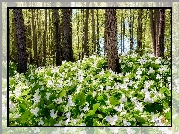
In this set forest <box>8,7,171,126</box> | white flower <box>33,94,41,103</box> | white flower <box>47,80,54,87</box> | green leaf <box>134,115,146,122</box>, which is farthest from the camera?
white flower <box>47,80,54,87</box>

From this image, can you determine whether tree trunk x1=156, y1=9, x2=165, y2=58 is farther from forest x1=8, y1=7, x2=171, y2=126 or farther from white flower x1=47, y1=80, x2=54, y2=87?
white flower x1=47, y1=80, x2=54, y2=87

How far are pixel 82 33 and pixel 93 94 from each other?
1.76ft

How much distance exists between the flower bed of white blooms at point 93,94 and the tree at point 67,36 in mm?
96

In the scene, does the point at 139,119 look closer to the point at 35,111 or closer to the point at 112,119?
the point at 112,119

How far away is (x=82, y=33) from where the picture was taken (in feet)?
12.3

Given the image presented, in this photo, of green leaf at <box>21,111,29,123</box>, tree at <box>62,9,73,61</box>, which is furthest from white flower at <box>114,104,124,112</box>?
green leaf at <box>21,111,29,123</box>

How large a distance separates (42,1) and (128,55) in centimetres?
88

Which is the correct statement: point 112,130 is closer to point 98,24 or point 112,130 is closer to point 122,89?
point 122,89

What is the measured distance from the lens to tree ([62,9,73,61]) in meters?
3.77

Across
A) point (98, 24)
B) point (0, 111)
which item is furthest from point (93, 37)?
point (0, 111)

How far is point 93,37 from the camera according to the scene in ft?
12.2

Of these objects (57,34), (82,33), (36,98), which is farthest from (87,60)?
(36,98)

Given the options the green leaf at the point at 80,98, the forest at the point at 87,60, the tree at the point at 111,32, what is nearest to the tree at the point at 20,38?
the forest at the point at 87,60

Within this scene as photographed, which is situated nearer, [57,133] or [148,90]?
[57,133]
